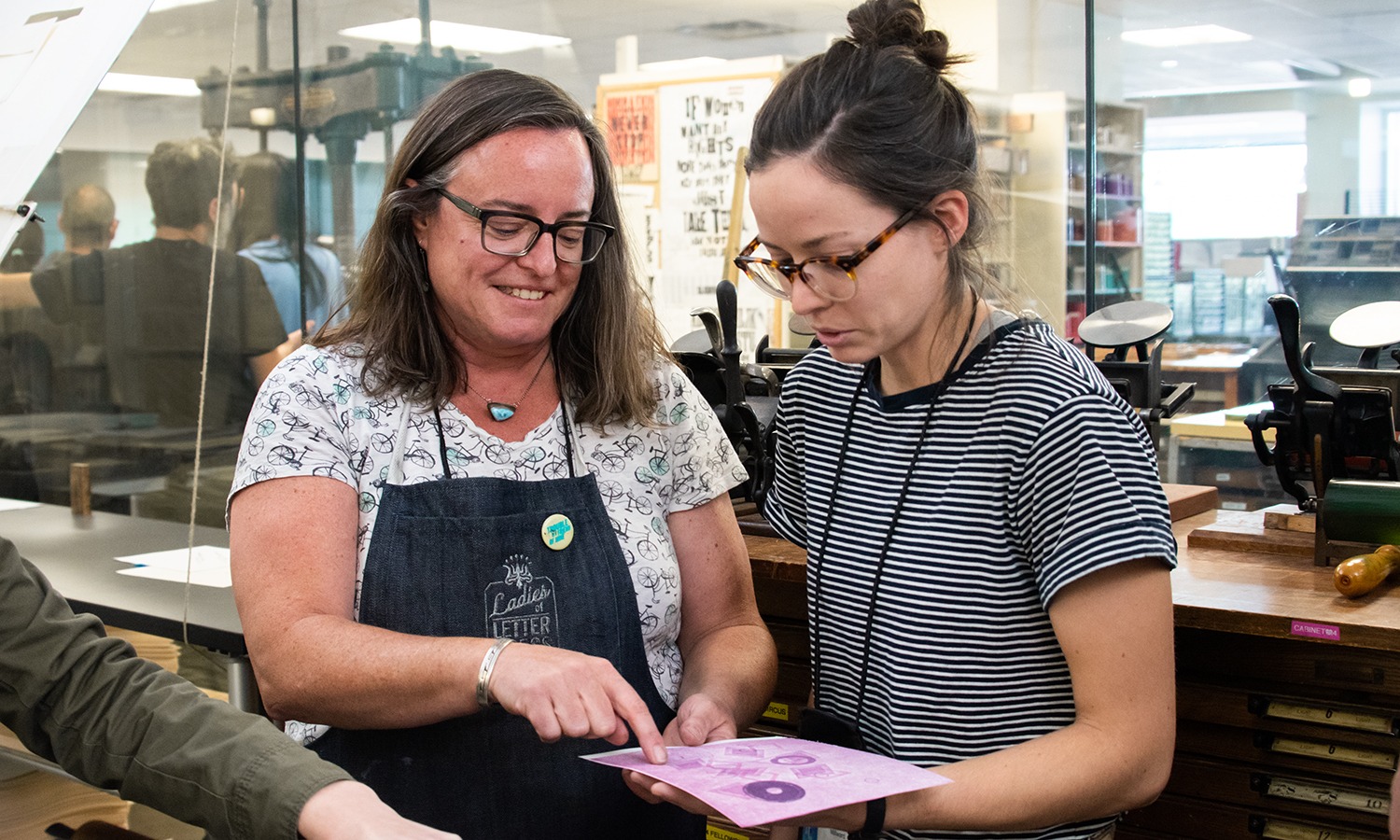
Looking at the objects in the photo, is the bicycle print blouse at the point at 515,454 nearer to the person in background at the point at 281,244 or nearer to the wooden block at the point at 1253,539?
the wooden block at the point at 1253,539

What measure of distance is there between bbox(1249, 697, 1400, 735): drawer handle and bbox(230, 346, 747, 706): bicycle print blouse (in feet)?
3.28

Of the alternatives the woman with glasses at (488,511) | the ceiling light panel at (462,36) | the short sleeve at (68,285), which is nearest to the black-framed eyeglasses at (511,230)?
the woman with glasses at (488,511)

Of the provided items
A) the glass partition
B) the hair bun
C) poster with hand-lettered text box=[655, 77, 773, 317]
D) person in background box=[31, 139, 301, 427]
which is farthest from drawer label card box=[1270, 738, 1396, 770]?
poster with hand-lettered text box=[655, 77, 773, 317]

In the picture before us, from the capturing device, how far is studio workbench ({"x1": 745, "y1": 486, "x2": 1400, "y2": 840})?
1.96 metres

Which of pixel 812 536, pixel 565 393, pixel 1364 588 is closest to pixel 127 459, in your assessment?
pixel 565 393

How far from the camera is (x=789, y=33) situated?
6.57 m

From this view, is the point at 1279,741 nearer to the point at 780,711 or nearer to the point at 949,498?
the point at 780,711

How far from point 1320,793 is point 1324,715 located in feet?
0.42

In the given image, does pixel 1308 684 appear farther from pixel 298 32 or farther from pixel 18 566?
pixel 298 32

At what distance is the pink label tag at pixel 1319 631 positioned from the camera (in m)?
1.86

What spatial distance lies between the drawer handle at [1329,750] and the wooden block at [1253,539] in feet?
1.34

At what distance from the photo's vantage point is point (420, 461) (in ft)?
5.19

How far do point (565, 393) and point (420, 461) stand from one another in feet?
0.76

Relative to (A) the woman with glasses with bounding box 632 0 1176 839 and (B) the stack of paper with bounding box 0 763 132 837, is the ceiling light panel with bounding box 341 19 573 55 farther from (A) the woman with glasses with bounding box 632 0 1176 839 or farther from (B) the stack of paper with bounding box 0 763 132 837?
(A) the woman with glasses with bounding box 632 0 1176 839
